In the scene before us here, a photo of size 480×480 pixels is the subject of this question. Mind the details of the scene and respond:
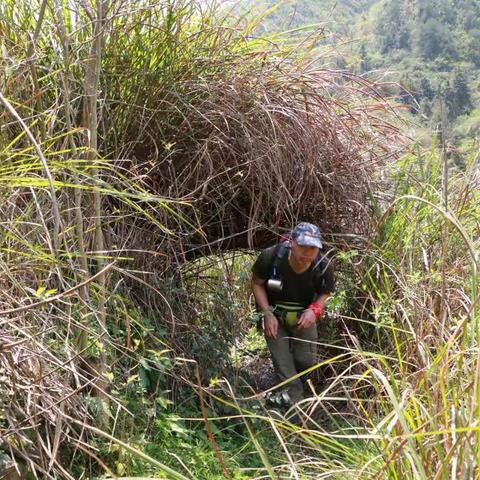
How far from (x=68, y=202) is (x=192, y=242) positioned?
1.66 meters

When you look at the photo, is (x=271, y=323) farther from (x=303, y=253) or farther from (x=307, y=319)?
(x=303, y=253)

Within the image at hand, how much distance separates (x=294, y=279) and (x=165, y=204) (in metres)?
2.01

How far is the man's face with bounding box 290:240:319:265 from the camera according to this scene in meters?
4.55

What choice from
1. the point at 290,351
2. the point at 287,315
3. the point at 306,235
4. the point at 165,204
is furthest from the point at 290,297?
the point at 165,204

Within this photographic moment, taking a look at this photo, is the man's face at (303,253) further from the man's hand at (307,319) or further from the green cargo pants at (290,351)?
the green cargo pants at (290,351)

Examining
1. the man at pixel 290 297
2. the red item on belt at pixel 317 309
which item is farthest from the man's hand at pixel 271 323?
the red item on belt at pixel 317 309

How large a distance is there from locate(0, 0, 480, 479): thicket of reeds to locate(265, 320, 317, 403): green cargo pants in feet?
1.69

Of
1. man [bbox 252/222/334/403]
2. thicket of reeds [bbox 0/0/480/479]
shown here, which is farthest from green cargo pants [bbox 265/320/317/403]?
thicket of reeds [bbox 0/0/480/479]

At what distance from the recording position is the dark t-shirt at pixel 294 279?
190 inches

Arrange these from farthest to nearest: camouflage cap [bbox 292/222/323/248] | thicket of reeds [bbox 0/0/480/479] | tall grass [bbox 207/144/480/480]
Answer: camouflage cap [bbox 292/222/323/248] < thicket of reeds [bbox 0/0/480/479] < tall grass [bbox 207/144/480/480]

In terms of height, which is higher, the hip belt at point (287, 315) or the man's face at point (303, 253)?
the man's face at point (303, 253)

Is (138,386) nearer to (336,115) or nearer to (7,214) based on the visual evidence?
(7,214)

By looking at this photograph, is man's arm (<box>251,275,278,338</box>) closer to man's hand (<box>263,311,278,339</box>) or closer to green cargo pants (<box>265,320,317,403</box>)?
man's hand (<box>263,311,278,339</box>)

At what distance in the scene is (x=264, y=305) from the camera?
4840 mm
